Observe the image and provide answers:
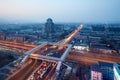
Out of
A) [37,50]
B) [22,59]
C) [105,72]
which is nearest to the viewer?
[105,72]

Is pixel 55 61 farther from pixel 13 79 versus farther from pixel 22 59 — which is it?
pixel 13 79

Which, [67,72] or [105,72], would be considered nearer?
[105,72]

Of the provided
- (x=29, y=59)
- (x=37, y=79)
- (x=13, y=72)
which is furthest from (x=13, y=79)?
(x=29, y=59)

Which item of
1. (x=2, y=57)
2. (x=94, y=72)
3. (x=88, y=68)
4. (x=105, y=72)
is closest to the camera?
(x=94, y=72)

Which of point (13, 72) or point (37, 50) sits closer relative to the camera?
point (13, 72)

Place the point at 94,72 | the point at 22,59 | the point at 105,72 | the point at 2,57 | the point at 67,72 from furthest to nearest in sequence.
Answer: the point at 2,57
the point at 22,59
the point at 67,72
the point at 105,72
the point at 94,72

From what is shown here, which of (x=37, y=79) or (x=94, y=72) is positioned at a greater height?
(x=94, y=72)

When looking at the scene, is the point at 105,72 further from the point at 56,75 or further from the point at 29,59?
the point at 29,59

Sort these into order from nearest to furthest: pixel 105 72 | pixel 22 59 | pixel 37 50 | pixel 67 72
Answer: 1. pixel 105 72
2. pixel 67 72
3. pixel 22 59
4. pixel 37 50

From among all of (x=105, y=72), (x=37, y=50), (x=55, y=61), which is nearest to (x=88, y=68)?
(x=105, y=72)
